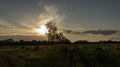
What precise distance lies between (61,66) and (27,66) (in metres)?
4.74

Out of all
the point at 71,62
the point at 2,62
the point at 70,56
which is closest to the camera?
the point at 2,62

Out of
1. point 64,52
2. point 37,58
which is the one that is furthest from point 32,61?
point 64,52

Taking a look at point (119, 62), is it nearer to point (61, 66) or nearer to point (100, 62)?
point (100, 62)

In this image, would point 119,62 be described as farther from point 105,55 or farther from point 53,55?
point 53,55

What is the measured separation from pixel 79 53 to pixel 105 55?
4578 mm

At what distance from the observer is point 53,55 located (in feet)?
143

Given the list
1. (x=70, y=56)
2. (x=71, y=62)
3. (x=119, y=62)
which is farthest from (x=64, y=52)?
(x=119, y=62)

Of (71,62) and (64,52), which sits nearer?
(71,62)

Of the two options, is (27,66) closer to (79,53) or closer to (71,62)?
(71,62)

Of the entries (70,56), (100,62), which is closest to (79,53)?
(70,56)

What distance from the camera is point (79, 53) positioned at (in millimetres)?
46125

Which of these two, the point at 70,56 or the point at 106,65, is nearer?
the point at 106,65

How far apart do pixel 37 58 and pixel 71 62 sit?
204 inches

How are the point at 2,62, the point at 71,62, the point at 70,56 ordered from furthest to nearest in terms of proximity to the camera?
the point at 70,56
the point at 71,62
the point at 2,62
